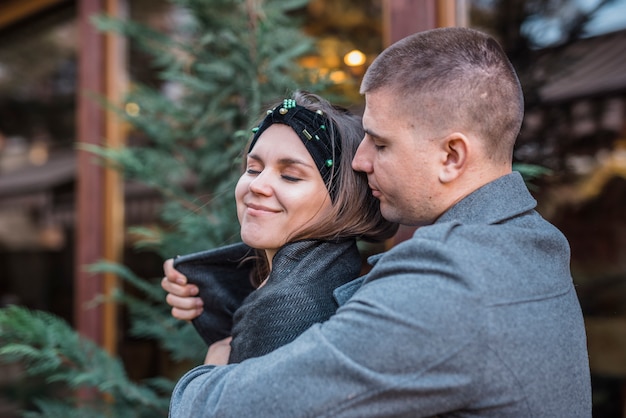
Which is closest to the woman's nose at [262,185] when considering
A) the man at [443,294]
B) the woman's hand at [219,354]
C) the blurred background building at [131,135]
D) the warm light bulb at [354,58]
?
the man at [443,294]

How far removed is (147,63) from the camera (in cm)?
358

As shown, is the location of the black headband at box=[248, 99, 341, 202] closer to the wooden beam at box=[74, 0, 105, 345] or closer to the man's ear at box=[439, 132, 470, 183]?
the man's ear at box=[439, 132, 470, 183]

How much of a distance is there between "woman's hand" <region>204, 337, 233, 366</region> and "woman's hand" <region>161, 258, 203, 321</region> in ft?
0.44

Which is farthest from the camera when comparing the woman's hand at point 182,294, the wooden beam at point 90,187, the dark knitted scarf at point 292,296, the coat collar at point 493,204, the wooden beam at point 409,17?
the wooden beam at point 90,187

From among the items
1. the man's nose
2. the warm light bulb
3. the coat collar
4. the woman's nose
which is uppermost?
the warm light bulb

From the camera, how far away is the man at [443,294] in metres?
0.97

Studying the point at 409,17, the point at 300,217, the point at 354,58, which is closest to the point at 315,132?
the point at 300,217

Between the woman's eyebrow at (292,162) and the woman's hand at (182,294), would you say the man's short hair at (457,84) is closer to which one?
the woman's eyebrow at (292,162)

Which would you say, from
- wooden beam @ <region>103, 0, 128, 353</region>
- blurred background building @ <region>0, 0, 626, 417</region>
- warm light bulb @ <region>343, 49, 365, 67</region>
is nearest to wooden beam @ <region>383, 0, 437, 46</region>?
blurred background building @ <region>0, 0, 626, 417</region>

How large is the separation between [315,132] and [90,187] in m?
2.41

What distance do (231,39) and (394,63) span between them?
1155mm

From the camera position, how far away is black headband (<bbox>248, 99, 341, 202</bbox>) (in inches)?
56.3

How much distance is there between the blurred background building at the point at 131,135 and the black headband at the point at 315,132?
2.58 ft

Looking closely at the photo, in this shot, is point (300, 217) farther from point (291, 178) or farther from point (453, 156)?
point (453, 156)
